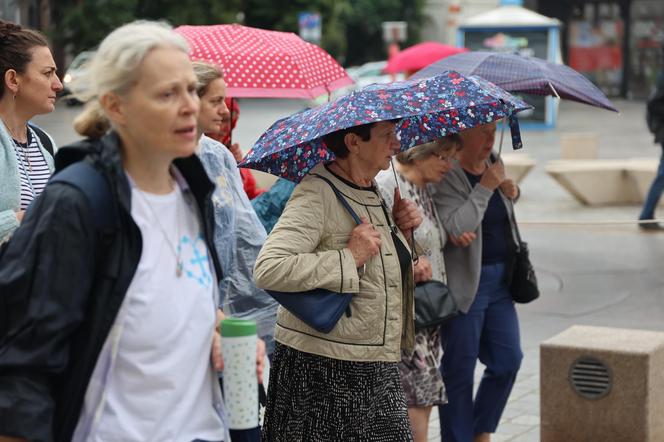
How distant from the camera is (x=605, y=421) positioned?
239 inches

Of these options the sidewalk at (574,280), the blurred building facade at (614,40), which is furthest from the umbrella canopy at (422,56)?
the blurred building facade at (614,40)

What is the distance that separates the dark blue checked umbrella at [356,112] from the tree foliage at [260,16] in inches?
1531

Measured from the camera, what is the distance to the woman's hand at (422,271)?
540 cm

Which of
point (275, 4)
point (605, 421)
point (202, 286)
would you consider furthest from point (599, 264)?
point (275, 4)

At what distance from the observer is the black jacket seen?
8.77 feet

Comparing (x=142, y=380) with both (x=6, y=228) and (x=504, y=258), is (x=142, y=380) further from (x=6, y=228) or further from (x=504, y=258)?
(x=504, y=258)

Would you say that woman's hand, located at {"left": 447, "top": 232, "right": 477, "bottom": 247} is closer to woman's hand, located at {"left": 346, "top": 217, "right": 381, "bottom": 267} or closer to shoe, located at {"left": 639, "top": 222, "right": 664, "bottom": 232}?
woman's hand, located at {"left": 346, "top": 217, "right": 381, "bottom": 267}

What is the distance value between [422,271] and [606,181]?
11864mm

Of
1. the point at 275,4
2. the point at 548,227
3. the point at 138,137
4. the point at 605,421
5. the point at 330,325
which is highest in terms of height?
the point at 138,137

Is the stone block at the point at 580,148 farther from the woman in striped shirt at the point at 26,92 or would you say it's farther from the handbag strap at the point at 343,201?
the handbag strap at the point at 343,201

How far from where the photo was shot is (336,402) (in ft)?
14.2

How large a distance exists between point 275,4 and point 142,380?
49.8 metres

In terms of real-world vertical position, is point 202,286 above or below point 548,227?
above

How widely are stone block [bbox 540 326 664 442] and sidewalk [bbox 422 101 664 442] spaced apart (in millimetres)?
434
